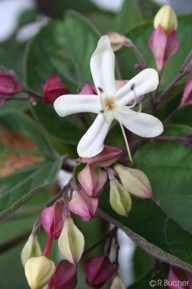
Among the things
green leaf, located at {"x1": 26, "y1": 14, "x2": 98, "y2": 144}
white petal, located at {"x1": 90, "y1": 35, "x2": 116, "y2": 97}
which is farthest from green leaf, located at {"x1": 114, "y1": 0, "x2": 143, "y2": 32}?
white petal, located at {"x1": 90, "y1": 35, "x2": 116, "y2": 97}

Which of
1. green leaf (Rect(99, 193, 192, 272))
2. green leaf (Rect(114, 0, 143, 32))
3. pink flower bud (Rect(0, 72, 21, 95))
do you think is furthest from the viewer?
green leaf (Rect(114, 0, 143, 32))

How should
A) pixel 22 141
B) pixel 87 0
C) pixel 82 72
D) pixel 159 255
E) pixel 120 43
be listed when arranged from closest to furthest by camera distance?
1. pixel 159 255
2. pixel 120 43
3. pixel 82 72
4. pixel 22 141
5. pixel 87 0

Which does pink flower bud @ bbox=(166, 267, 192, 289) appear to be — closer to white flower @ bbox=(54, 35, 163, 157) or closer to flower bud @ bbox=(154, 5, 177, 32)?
white flower @ bbox=(54, 35, 163, 157)

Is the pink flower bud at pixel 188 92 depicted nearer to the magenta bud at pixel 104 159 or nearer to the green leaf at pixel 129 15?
the magenta bud at pixel 104 159

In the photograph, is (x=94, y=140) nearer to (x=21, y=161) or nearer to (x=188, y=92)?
(x=188, y=92)

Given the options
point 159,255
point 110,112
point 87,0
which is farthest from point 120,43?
point 87,0

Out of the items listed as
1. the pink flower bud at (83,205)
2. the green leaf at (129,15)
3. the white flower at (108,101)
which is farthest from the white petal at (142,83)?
the green leaf at (129,15)

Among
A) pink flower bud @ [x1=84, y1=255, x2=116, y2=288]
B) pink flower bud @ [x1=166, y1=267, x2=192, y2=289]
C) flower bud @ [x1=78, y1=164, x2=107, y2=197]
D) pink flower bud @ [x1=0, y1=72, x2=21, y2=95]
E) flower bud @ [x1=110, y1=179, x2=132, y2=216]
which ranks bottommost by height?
pink flower bud @ [x1=166, y1=267, x2=192, y2=289]

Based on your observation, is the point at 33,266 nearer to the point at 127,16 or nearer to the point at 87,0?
the point at 127,16
